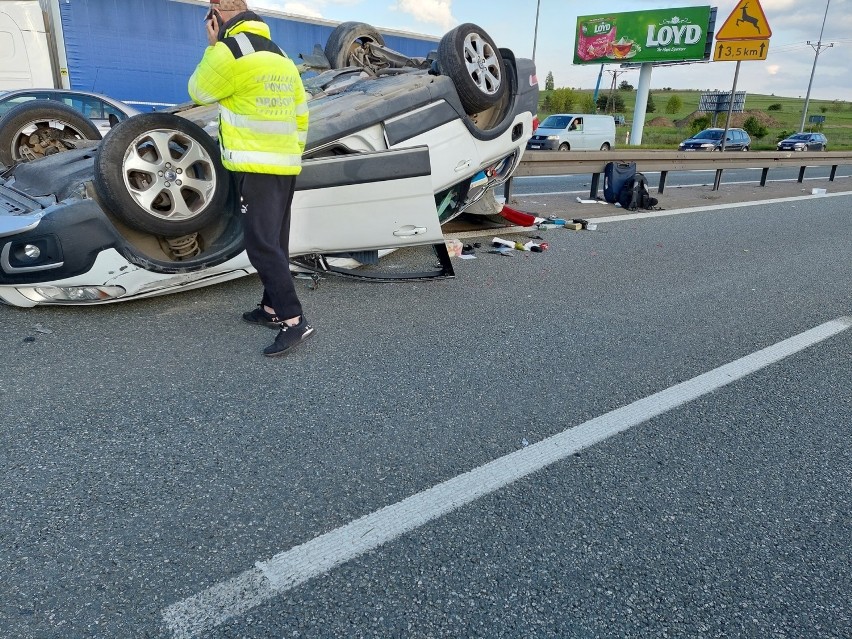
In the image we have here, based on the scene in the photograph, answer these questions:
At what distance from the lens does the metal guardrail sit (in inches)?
317

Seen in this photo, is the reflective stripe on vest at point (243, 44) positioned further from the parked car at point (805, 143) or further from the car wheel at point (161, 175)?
the parked car at point (805, 143)

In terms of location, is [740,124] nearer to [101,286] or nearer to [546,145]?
[546,145]

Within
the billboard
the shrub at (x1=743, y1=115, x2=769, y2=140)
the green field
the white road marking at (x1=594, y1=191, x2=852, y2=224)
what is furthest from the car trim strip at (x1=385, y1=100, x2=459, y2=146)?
the shrub at (x1=743, y1=115, x2=769, y2=140)

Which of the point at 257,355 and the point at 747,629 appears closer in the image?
the point at 747,629

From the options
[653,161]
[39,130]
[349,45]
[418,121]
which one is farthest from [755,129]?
[39,130]

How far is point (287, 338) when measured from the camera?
3424mm

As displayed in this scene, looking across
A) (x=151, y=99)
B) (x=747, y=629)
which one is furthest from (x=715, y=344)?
(x=151, y=99)

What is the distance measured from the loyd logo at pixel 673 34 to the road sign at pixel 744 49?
3110 centimetres

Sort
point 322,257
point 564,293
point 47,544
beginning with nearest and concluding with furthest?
point 47,544 → point 322,257 → point 564,293

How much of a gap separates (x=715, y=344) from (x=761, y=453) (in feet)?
4.34

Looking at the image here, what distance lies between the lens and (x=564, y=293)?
4773 mm

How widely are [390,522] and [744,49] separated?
44.4ft

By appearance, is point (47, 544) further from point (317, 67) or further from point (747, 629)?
point (317, 67)

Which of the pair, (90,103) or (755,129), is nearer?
(90,103)
